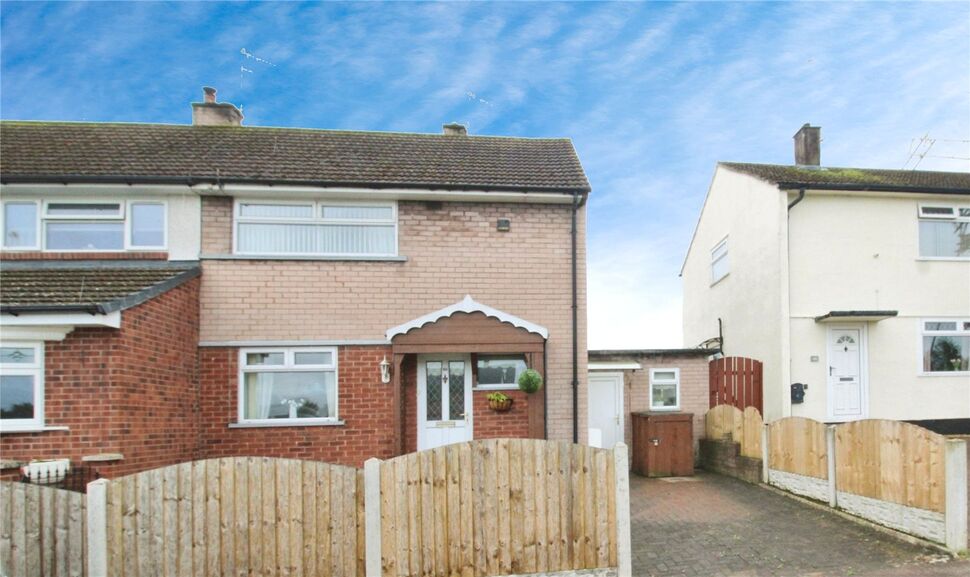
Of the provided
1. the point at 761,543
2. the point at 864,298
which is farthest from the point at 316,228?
the point at 864,298

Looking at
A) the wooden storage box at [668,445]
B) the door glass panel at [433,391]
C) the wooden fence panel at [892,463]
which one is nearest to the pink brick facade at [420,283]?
the door glass panel at [433,391]

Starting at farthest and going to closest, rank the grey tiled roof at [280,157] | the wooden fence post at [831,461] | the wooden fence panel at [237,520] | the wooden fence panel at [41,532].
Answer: the grey tiled roof at [280,157] < the wooden fence post at [831,461] < the wooden fence panel at [237,520] < the wooden fence panel at [41,532]

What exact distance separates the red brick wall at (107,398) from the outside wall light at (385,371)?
120 inches

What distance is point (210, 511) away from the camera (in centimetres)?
467

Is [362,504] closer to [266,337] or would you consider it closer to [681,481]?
[266,337]

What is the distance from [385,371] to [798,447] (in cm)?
648

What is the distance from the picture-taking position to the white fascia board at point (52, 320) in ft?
21.2

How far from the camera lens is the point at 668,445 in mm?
10727

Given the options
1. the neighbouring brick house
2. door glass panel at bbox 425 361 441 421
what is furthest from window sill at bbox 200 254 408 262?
door glass panel at bbox 425 361 441 421

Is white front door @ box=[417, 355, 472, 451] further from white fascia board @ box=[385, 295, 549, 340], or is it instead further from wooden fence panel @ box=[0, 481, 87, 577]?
wooden fence panel @ box=[0, 481, 87, 577]

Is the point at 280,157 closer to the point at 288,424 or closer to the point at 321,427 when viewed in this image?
the point at 288,424

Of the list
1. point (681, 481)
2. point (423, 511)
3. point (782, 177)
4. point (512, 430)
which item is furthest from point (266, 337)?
point (782, 177)

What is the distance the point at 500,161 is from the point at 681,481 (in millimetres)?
6791

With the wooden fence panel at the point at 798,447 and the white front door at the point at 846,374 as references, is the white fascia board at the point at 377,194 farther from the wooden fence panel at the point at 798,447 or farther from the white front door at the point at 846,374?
the white front door at the point at 846,374
